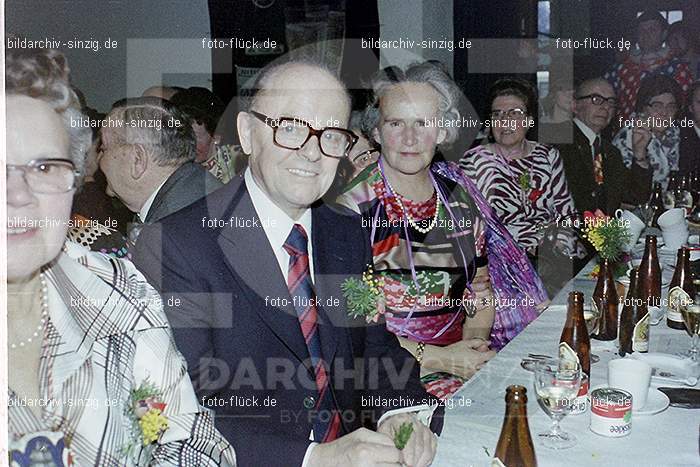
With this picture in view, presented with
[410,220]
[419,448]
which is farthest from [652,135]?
[419,448]

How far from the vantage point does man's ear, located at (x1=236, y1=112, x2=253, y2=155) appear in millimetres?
1542

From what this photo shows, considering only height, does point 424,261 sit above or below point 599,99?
below

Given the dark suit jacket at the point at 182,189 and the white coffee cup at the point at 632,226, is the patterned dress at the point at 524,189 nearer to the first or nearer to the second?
the white coffee cup at the point at 632,226

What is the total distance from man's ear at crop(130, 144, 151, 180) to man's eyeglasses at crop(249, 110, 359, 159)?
264 millimetres

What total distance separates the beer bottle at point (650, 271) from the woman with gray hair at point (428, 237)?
0.90 feet

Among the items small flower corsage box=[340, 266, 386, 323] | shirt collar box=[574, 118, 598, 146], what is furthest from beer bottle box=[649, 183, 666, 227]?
small flower corsage box=[340, 266, 386, 323]

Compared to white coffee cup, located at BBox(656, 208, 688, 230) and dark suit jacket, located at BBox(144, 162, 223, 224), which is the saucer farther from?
white coffee cup, located at BBox(656, 208, 688, 230)

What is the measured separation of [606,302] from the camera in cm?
182

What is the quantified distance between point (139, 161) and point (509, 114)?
3.64 ft

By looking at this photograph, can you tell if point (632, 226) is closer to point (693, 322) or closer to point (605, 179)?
point (605, 179)

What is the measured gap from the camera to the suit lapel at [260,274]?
1.48 meters

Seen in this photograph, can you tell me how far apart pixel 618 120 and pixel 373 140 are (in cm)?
99

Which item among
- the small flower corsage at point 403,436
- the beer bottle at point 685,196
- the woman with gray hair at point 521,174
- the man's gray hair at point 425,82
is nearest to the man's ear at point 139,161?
the man's gray hair at point 425,82

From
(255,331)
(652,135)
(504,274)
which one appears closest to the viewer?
(255,331)
